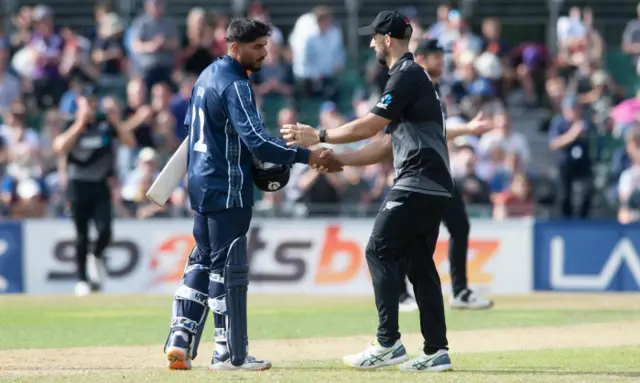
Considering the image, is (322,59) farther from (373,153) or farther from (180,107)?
(373,153)

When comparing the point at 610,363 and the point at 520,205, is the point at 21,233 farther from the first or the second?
the point at 610,363

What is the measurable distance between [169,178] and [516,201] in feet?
30.7

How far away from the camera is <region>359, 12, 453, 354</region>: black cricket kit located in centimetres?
867

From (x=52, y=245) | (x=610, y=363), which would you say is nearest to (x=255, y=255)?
(x=52, y=245)

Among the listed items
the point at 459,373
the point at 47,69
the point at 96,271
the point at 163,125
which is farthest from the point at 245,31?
the point at 47,69

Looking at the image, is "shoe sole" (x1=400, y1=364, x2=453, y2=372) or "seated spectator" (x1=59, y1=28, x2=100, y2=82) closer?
"shoe sole" (x1=400, y1=364, x2=453, y2=372)

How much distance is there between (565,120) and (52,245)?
799 centimetres

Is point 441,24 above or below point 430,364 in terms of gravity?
above

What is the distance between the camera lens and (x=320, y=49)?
20.4m

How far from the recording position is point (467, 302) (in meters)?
13.1

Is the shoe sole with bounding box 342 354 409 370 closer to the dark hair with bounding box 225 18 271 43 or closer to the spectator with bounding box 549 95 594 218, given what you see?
the dark hair with bounding box 225 18 271 43

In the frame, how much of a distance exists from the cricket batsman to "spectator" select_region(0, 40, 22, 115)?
1218 centimetres

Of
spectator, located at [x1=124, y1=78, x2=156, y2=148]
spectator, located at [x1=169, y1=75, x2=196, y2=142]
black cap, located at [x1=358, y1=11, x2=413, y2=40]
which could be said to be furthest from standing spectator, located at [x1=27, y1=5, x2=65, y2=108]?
black cap, located at [x1=358, y1=11, x2=413, y2=40]

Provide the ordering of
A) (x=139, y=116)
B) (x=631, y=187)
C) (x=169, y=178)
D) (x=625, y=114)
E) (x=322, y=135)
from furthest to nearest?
(x=625, y=114) < (x=139, y=116) < (x=631, y=187) < (x=169, y=178) < (x=322, y=135)
